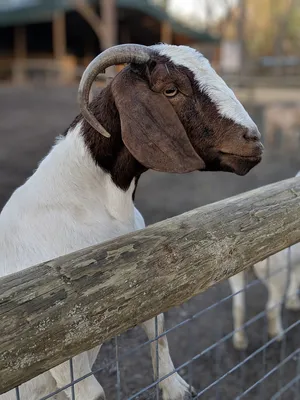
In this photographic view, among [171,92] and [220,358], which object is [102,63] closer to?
[171,92]

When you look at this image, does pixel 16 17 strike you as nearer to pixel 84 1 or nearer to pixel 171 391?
pixel 84 1

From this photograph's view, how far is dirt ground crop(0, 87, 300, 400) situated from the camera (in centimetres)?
316

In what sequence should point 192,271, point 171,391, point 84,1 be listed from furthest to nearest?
point 84,1 → point 171,391 → point 192,271

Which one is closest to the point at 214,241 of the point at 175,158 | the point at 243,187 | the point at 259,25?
the point at 175,158

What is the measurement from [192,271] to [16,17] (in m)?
22.8

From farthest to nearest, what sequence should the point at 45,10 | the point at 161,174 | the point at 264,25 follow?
1. the point at 264,25
2. the point at 45,10
3. the point at 161,174

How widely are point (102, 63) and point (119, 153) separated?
0.40m

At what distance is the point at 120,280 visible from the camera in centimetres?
133

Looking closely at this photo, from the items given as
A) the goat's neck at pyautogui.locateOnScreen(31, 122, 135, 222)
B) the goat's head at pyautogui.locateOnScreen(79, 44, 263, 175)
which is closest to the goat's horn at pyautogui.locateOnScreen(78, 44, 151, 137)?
the goat's head at pyautogui.locateOnScreen(79, 44, 263, 175)

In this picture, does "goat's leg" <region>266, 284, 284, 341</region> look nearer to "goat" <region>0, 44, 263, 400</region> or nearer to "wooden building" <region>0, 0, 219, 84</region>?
"goat" <region>0, 44, 263, 400</region>

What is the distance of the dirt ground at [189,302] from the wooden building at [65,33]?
433cm

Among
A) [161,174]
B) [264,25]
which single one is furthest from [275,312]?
[264,25]

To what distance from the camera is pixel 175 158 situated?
70.1 inches

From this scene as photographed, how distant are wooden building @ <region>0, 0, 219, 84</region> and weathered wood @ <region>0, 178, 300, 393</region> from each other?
18.3 meters
